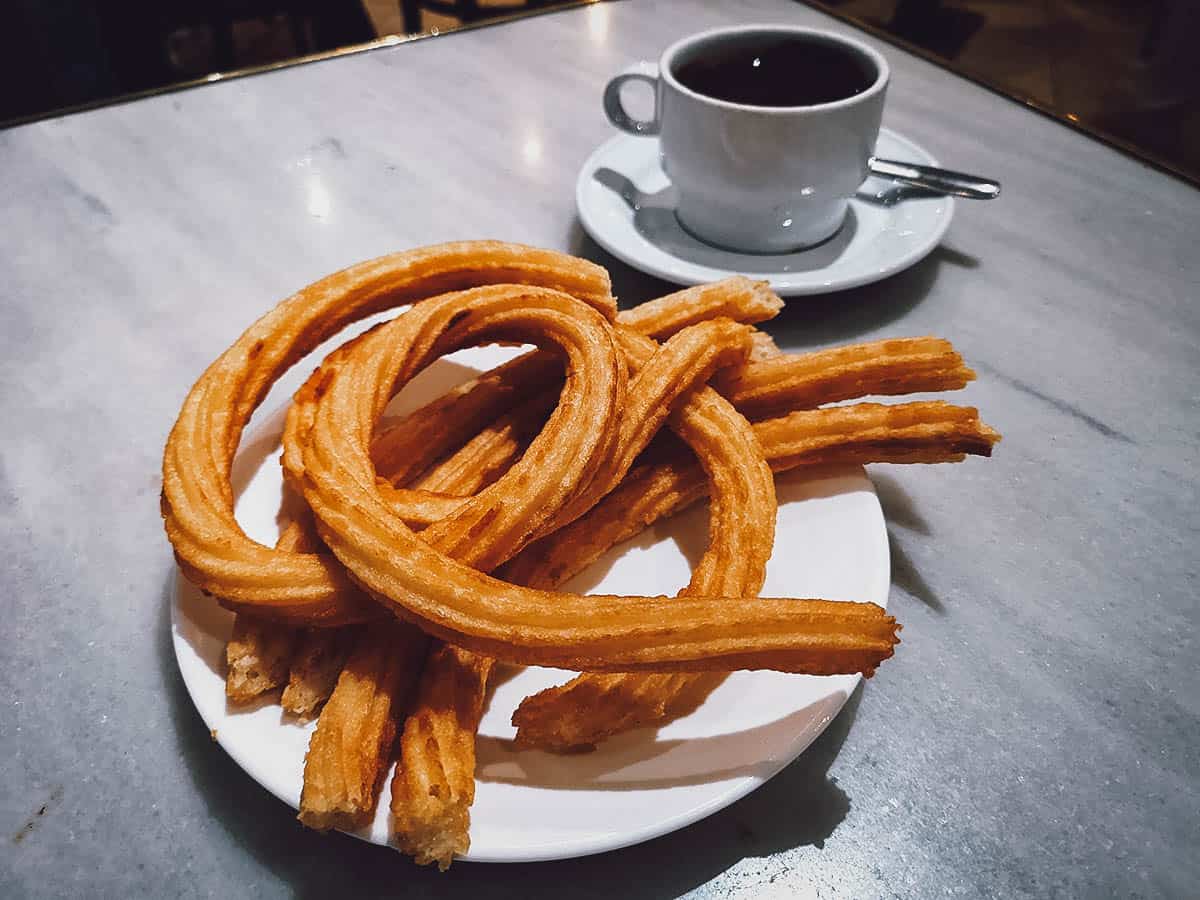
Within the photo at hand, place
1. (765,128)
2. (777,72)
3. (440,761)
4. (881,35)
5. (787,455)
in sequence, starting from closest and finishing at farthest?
(440,761) → (787,455) → (765,128) → (777,72) → (881,35)

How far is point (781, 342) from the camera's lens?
77cm

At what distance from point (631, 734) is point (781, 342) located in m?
0.44

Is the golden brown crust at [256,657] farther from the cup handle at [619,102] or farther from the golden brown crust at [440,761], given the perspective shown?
the cup handle at [619,102]

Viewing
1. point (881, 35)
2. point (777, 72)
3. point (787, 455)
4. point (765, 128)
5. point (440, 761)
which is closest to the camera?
point (440, 761)

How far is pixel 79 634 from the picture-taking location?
1.85 ft

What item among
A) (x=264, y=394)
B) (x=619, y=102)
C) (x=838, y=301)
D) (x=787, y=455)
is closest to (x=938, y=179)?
(x=838, y=301)

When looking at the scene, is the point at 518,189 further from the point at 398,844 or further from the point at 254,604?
the point at 398,844

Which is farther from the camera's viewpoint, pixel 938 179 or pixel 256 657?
pixel 938 179

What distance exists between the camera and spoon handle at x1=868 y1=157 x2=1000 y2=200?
33.2 inches

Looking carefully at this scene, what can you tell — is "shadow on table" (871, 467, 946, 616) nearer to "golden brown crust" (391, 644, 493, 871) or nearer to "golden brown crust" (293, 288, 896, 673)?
"golden brown crust" (293, 288, 896, 673)

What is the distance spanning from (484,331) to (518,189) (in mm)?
436

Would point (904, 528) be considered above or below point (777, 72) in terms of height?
below

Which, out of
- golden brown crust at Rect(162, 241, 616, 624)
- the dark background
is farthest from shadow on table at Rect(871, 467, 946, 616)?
the dark background

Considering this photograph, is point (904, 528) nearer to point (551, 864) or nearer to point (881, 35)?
point (551, 864)
